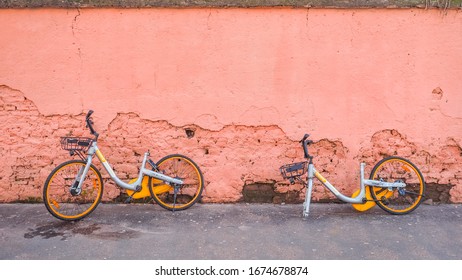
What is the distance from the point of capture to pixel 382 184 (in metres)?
5.23

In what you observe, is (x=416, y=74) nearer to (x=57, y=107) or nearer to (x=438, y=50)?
(x=438, y=50)

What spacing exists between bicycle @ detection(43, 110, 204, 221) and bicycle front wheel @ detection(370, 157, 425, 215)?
7.15 feet

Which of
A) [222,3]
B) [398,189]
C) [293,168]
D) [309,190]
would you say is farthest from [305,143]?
[222,3]

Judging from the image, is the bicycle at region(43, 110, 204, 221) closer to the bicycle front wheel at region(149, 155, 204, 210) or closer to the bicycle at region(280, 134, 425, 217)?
the bicycle front wheel at region(149, 155, 204, 210)

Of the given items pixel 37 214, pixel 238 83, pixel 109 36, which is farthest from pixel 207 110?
pixel 37 214

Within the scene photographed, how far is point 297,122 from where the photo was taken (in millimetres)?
5539

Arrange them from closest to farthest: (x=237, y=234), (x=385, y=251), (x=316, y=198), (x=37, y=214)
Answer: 1. (x=385, y=251)
2. (x=237, y=234)
3. (x=37, y=214)
4. (x=316, y=198)

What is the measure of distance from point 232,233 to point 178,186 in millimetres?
1056

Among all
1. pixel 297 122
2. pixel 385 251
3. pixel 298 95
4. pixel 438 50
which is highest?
pixel 438 50

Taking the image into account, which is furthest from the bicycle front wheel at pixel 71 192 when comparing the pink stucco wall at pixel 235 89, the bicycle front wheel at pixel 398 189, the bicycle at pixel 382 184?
the bicycle front wheel at pixel 398 189

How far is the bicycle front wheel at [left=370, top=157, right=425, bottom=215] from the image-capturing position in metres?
5.32

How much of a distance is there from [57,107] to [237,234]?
9.02ft

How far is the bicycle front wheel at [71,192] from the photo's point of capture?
5.03m

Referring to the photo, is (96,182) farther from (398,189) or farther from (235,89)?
(398,189)
